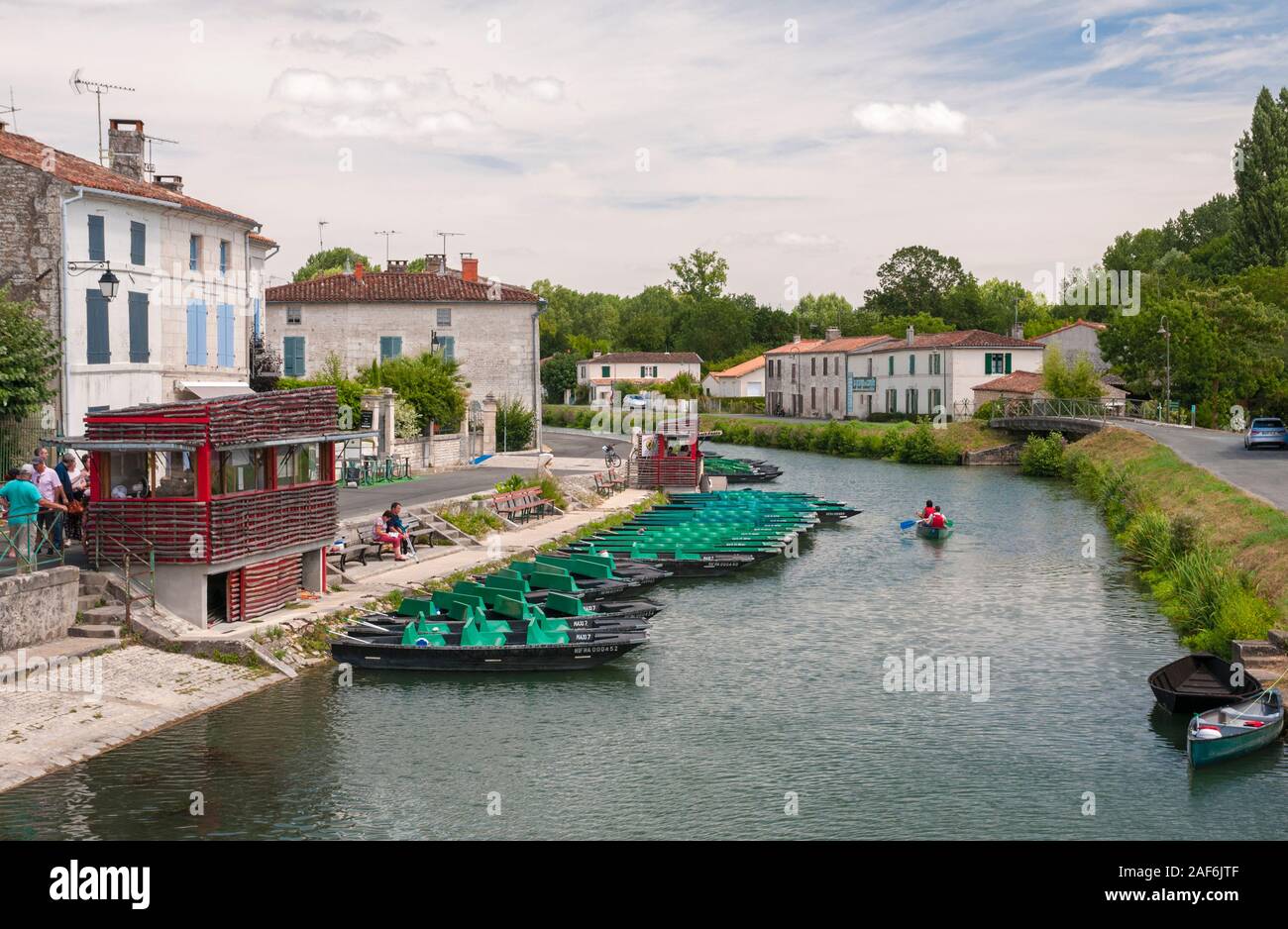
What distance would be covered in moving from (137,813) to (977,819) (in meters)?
11.6

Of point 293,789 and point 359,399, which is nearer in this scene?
point 293,789

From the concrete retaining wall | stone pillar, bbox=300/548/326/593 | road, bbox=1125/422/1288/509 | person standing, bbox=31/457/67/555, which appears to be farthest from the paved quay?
road, bbox=1125/422/1288/509

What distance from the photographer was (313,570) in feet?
96.8

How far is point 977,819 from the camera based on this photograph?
18156 millimetres

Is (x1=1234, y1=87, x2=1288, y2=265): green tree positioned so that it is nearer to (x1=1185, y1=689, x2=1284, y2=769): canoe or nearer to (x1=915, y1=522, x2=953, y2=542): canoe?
(x1=915, y1=522, x2=953, y2=542): canoe

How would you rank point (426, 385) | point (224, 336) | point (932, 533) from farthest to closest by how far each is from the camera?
point (426, 385) < point (932, 533) < point (224, 336)

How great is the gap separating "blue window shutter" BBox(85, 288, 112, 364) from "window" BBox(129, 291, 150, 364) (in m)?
1.15

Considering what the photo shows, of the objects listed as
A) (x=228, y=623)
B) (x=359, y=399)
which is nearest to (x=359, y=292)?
(x=359, y=399)

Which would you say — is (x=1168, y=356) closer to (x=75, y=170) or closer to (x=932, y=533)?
(x=932, y=533)

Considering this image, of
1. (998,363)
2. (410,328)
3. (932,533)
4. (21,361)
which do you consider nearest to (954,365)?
(998,363)

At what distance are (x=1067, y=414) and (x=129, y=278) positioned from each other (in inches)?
2451

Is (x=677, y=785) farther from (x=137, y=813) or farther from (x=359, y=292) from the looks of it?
(x=359, y=292)

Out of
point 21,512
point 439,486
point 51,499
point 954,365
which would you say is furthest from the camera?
point 954,365

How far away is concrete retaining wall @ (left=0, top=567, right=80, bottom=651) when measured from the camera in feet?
72.8
